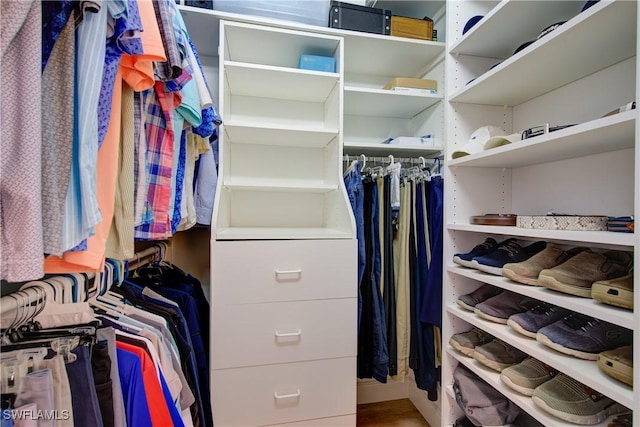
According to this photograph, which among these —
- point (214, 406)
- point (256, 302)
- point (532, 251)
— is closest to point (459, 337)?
point (532, 251)

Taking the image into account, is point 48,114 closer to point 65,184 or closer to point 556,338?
Result: point 65,184

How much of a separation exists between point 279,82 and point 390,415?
183 centimetres

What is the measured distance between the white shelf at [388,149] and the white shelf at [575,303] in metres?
0.73

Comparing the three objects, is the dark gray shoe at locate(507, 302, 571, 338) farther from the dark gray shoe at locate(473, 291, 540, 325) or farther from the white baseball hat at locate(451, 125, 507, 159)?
the white baseball hat at locate(451, 125, 507, 159)

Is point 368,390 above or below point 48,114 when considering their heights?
below

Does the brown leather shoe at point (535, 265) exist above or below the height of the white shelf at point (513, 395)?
above

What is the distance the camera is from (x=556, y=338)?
2.60 ft

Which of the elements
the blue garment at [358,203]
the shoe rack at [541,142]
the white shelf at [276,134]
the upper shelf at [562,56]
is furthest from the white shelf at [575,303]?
the white shelf at [276,134]

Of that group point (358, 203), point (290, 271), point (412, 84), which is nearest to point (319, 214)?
point (358, 203)

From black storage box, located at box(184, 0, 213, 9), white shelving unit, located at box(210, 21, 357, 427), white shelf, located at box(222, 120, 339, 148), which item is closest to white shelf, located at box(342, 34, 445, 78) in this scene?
white shelving unit, located at box(210, 21, 357, 427)

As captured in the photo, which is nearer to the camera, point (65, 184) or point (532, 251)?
point (65, 184)

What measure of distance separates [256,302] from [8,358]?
773mm

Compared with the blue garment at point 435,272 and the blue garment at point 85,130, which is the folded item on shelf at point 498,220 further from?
the blue garment at point 85,130

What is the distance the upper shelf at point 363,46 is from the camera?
1.33 m
